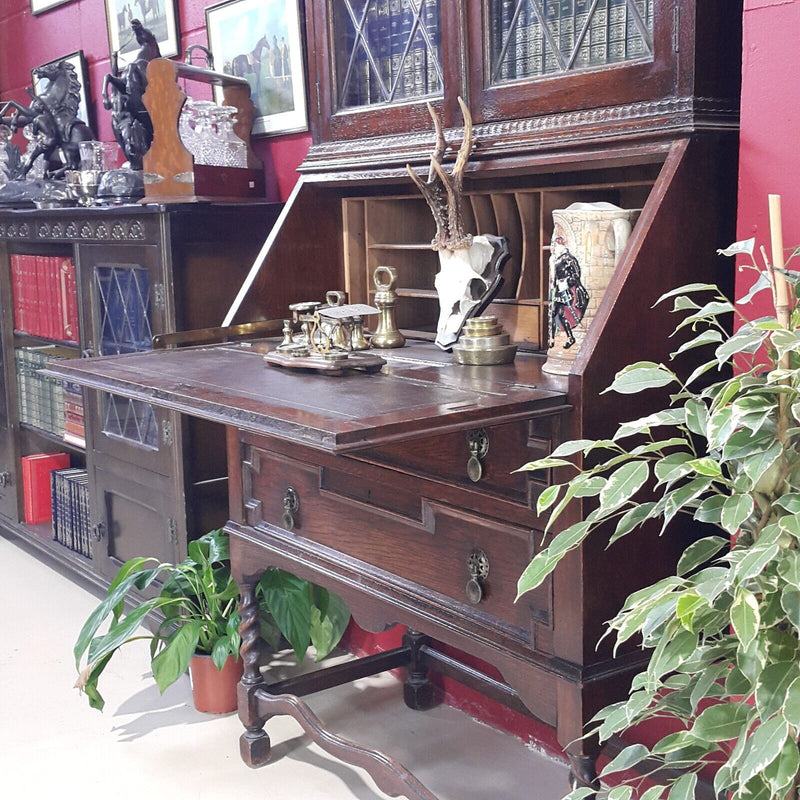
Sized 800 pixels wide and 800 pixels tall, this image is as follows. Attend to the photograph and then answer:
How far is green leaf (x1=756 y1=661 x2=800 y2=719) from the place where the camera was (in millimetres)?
1244

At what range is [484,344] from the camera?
1.96 meters

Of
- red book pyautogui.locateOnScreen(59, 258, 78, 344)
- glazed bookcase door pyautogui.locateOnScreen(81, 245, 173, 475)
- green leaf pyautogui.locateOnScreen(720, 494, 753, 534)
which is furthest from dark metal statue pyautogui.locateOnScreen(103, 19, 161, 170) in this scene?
green leaf pyautogui.locateOnScreen(720, 494, 753, 534)

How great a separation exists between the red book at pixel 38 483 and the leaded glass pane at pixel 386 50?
2.42m

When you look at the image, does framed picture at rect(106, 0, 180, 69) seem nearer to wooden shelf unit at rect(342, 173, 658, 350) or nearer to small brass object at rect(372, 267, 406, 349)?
wooden shelf unit at rect(342, 173, 658, 350)

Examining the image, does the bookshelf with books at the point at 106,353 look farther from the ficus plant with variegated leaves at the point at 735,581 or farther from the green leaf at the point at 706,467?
the green leaf at the point at 706,467

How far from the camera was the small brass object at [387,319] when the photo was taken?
7.50 feet

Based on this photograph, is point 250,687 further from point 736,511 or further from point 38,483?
point 38,483

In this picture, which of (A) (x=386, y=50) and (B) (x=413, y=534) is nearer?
(B) (x=413, y=534)

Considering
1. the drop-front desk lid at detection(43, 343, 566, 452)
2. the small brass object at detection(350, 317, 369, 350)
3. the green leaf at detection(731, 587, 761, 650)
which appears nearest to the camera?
the green leaf at detection(731, 587, 761, 650)

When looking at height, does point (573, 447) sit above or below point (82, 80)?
below

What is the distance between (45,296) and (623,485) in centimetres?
305

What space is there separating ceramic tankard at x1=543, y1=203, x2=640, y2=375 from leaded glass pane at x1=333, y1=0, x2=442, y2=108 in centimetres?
49

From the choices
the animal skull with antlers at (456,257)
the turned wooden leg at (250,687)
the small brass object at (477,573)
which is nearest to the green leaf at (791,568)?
the small brass object at (477,573)

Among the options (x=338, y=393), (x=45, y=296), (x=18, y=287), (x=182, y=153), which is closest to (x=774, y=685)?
(x=338, y=393)
